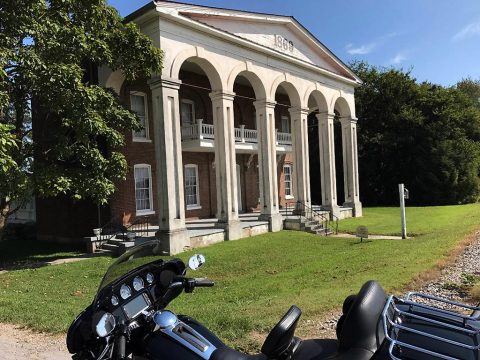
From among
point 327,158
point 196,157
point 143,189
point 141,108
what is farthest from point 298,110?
point 143,189

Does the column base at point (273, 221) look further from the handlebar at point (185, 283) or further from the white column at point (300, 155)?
the handlebar at point (185, 283)

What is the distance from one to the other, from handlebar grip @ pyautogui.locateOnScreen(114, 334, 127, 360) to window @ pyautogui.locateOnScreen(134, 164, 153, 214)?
55.2 feet

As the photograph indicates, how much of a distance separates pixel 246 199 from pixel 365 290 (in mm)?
22249

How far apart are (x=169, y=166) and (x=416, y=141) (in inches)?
1030

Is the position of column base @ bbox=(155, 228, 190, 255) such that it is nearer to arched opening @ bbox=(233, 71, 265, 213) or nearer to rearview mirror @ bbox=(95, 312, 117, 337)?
arched opening @ bbox=(233, 71, 265, 213)

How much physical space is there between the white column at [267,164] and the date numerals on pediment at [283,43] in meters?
3.01

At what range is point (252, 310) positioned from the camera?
688cm

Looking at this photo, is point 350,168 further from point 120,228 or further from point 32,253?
point 32,253

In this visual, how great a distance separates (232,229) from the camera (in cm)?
1675

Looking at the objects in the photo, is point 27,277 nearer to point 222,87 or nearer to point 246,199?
point 222,87

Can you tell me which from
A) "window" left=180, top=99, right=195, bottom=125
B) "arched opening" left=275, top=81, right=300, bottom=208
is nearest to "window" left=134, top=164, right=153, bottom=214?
"window" left=180, top=99, right=195, bottom=125

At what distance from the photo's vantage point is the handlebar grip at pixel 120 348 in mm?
2485

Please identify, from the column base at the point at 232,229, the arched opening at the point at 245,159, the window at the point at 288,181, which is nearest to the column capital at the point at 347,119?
the window at the point at 288,181

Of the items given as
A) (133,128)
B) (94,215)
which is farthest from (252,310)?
(94,215)
